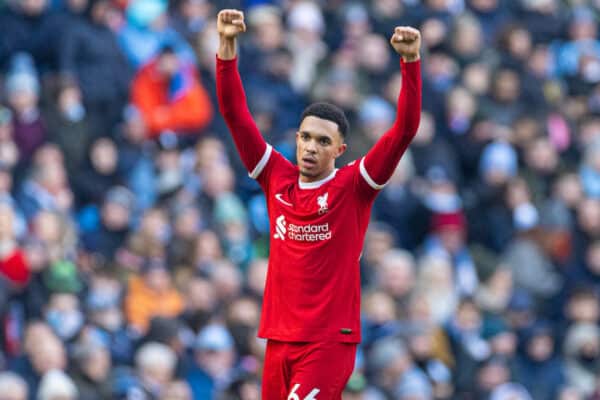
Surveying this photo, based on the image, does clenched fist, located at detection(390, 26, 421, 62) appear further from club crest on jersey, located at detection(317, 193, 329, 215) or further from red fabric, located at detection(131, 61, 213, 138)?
red fabric, located at detection(131, 61, 213, 138)

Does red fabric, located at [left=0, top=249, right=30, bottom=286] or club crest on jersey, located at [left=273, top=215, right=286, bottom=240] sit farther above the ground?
club crest on jersey, located at [left=273, top=215, right=286, bottom=240]

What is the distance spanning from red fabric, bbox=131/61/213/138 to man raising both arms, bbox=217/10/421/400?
7.22 metres

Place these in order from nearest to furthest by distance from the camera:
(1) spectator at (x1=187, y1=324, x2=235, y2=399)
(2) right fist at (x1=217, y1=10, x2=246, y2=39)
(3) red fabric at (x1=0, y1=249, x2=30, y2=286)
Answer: (2) right fist at (x1=217, y1=10, x2=246, y2=39) → (3) red fabric at (x1=0, y1=249, x2=30, y2=286) → (1) spectator at (x1=187, y1=324, x2=235, y2=399)

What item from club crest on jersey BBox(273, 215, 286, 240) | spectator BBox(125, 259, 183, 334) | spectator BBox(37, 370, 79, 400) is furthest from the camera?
spectator BBox(125, 259, 183, 334)

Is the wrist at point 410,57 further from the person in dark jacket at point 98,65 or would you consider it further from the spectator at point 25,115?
the person in dark jacket at point 98,65

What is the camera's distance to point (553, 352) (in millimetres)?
15828

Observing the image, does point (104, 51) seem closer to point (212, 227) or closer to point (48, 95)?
point (48, 95)

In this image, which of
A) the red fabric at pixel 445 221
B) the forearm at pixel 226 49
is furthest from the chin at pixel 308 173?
the red fabric at pixel 445 221

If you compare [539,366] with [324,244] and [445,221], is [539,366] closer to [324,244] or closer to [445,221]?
[445,221]

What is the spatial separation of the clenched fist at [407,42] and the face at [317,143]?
578 mm

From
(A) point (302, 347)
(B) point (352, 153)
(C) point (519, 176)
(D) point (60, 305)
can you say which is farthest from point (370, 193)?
(C) point (519, 176)

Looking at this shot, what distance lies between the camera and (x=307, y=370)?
805 cm

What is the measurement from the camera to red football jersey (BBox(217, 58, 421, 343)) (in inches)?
317

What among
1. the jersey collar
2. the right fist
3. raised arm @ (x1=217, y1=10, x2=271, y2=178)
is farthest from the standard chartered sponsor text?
the right fist
